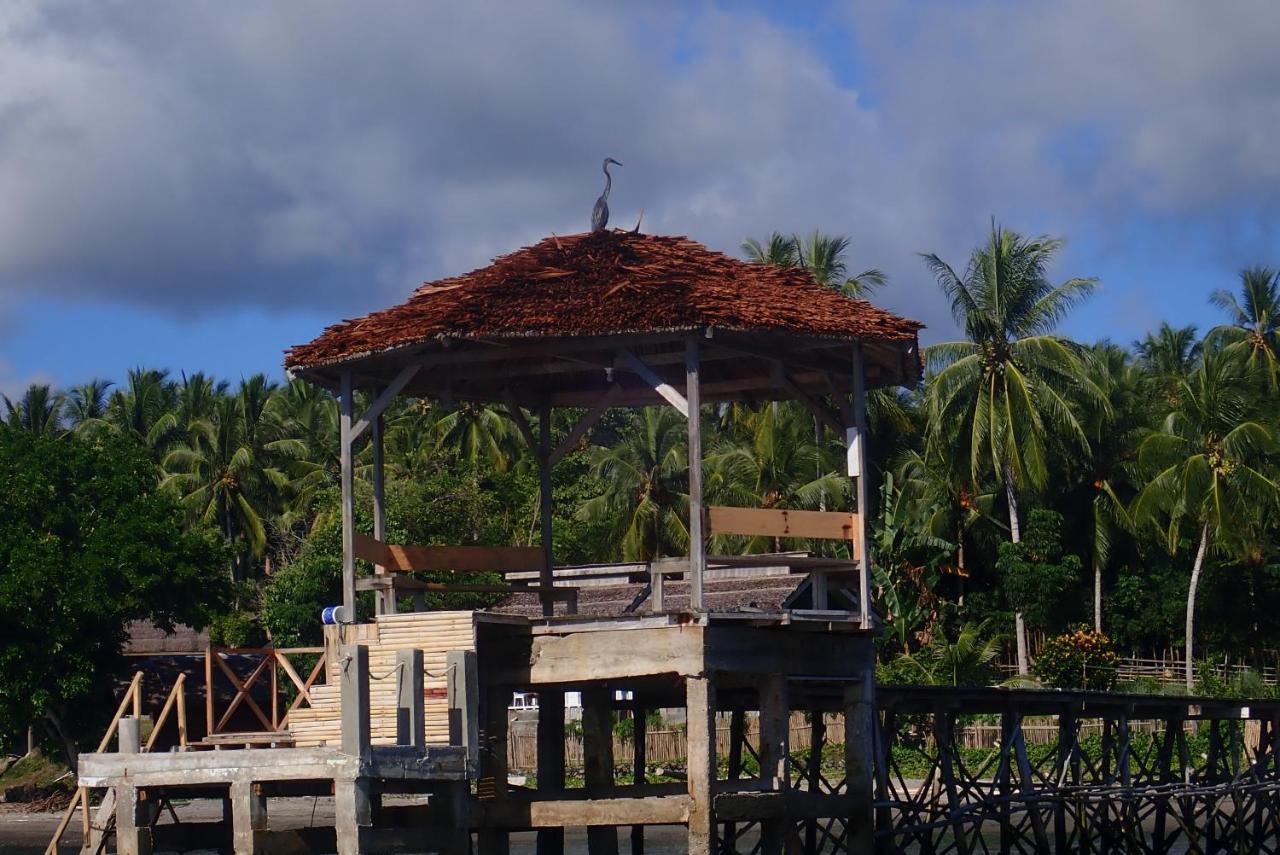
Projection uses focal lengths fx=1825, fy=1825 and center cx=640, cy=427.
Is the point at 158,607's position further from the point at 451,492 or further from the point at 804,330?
the point at 804,330

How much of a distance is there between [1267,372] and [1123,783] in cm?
3592

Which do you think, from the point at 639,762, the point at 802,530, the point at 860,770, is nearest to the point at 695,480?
the point at 802,530

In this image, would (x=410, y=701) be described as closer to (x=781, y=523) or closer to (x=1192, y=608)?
(x=781, y=523)

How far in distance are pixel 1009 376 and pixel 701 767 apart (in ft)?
121

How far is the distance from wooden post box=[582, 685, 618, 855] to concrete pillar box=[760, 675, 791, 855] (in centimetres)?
302

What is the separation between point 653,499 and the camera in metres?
58.0

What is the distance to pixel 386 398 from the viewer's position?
783 inches

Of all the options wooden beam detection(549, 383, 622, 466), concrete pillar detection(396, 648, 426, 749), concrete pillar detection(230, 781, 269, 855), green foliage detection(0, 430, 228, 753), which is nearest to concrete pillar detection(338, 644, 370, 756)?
concrete pillar detection(396, 648, 426, 749)

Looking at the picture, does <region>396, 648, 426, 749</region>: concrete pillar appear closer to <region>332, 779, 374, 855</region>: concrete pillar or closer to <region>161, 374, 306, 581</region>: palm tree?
<region>332, 779, 374, 855</region>: concrete pillar

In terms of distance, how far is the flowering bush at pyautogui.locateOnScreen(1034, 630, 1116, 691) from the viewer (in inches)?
1918

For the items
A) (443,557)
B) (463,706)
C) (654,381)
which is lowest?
(463,706)

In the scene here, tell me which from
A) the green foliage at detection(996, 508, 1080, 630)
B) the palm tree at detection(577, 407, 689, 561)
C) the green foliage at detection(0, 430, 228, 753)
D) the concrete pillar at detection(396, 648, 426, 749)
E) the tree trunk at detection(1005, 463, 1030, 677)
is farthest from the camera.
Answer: the palm tree at detection(577, 407, 689, 561)

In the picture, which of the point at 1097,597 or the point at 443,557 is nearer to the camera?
the point at 443,557

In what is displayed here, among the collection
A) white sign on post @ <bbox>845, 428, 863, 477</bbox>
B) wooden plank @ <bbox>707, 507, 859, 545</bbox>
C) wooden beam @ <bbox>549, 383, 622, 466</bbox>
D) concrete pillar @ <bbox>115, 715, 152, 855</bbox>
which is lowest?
concrete pillar @ <bbox>115, 715, 152, 855</bbox>
